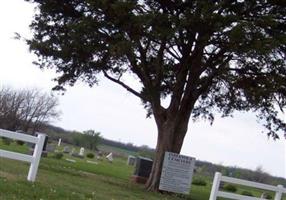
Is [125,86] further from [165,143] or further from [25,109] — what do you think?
→ [25,109]

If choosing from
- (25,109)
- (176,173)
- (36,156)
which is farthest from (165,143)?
(25,109)

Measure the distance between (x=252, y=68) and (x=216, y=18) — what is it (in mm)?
5896

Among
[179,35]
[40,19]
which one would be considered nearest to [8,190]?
[179,35]

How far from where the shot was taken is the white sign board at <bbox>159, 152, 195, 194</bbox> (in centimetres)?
2339

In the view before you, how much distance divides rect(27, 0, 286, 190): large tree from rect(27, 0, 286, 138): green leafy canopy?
0.04 m

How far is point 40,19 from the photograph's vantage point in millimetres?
26109

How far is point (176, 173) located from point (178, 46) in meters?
5.09

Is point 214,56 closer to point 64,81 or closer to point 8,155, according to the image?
point 64,81

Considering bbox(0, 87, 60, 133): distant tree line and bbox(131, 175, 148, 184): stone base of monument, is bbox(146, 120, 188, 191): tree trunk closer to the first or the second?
bbox(131, 175, 148, 184): stone base of monument

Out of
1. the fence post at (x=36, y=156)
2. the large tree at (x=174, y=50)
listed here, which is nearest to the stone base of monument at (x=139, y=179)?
the large tree at (x=174, y=50)

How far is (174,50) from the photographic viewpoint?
2520 cm

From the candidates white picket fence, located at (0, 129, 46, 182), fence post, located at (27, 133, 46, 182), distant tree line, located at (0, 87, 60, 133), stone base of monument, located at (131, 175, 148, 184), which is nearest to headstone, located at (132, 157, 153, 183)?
stone base of monument, located at (131, 175, 148, 184)

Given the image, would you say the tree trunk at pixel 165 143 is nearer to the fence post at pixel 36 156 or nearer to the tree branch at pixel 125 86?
the tree branch at pixel 125 86

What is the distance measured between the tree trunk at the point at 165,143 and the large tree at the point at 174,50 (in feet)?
0.14
